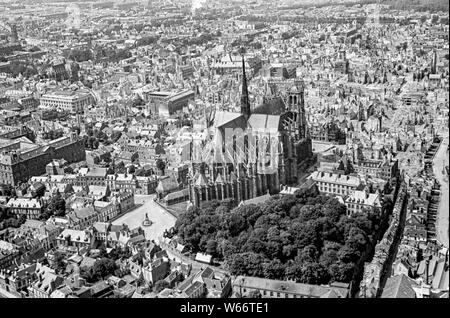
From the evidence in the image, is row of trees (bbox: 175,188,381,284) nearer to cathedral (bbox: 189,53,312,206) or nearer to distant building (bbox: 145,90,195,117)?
cathedral (bbox: 189,53,312,206)

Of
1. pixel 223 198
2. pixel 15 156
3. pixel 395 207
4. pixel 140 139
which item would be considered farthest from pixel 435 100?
pixel 15 156

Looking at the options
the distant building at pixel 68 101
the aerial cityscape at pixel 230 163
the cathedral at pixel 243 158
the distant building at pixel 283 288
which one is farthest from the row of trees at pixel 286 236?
the distant building at pixel 68 101

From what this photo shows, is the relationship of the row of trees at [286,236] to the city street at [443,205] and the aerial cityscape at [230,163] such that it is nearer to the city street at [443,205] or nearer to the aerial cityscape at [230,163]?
the aerial cityscape at [230,163]

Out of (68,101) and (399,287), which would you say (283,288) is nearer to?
(399,287)

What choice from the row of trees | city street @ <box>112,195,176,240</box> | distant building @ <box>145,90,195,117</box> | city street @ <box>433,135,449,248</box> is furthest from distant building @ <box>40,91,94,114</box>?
city street @ <box>433,135,449,248</box>

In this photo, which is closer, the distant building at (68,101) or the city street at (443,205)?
the city street at (443,205)

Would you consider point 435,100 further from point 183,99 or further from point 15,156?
point 15,156
